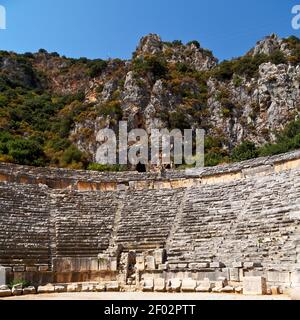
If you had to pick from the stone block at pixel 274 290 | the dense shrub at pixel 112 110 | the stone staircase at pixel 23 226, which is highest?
the dense shrub at pixel 112 110

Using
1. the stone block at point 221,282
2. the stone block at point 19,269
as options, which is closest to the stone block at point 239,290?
the stone block at point 221,282

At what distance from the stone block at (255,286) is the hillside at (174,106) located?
20644 mm

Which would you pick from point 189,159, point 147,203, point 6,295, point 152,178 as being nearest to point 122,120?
point 189,159

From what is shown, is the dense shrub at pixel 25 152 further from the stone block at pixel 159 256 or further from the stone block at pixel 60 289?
the stone block at pixel 60 289

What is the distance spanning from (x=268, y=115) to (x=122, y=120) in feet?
36.6

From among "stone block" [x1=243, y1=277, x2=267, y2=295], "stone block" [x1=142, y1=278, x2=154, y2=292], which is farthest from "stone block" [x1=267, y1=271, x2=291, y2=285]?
"stone block" [x1=142, y1=278, x2=154, y2=292]

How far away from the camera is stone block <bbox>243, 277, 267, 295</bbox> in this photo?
11.3 meters

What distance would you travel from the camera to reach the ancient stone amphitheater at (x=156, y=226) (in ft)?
47.8

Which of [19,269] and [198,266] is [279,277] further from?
[19,269]

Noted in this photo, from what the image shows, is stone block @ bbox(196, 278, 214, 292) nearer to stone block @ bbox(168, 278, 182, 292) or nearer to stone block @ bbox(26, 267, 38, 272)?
stone block @ bbox(168, 278, 182, 292)

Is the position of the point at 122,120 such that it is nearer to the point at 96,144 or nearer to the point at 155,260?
the point at 96,144

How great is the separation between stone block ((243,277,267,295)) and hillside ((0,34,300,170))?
67.7ft

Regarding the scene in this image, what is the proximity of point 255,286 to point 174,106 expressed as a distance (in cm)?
2851

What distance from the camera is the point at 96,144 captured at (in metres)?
36.3
